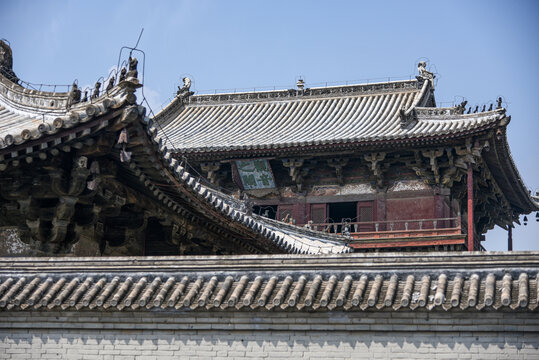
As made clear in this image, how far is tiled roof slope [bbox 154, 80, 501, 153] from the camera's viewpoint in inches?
1104

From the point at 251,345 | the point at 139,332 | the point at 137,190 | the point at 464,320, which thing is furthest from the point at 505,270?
the point at 137,190

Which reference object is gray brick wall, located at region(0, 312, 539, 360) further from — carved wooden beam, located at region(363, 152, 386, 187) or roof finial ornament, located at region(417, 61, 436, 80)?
roof finial ornament, located at region(417, 61, 436, 80)

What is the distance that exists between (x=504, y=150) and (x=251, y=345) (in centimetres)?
1779

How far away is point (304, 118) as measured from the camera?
32844mm

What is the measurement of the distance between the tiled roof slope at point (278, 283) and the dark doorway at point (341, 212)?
16.6 m

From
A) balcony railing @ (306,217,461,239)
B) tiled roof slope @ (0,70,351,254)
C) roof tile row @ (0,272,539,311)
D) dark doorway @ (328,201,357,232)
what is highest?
dark doorway @ (328,201,357,232)

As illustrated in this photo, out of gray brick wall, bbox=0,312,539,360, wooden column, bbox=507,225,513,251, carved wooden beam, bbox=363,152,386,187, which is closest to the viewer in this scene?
gray brick wall, bbox=0,312,539,360

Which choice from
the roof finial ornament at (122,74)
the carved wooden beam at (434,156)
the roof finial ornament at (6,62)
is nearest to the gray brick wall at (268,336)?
the roof finial ornament at (122,74)

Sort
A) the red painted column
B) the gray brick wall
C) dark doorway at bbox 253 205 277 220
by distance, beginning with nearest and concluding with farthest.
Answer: the gray brick wall
the red painted column
dark doorway at bbox 253 205 277 220

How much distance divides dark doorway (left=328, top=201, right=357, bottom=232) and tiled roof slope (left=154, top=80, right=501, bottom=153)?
2.24 metres

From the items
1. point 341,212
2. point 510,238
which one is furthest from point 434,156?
point 510,238

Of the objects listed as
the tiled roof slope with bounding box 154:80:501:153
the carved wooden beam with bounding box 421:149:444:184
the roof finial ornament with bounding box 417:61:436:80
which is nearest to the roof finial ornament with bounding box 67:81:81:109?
the tiled roof slope with bounding box 154:80:501:153

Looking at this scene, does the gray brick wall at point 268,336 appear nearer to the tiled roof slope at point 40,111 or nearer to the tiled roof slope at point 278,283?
the tiled roof slope at point 278,283

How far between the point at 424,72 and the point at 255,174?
8.68 meters
